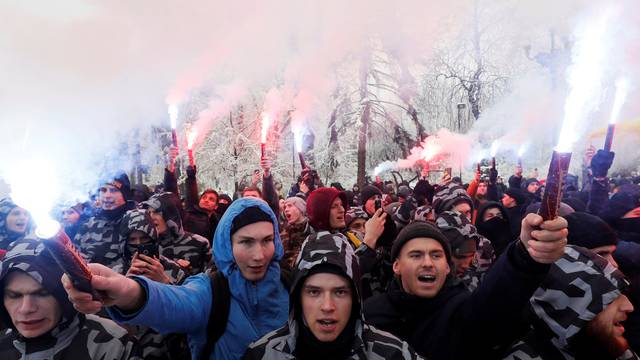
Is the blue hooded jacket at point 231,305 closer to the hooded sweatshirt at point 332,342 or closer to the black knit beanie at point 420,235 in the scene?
the hooded sweatshirt at point 332,342

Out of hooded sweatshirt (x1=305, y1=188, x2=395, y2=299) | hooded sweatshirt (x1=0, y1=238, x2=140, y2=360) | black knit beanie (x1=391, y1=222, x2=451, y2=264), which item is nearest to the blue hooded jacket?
hooded sweatshirt (x1=0, y1=238, x2=140, y2=360)

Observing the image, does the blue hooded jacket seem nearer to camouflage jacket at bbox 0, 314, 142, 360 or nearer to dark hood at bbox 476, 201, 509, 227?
camouflage jacket at bbox 0, 314, 142, 360

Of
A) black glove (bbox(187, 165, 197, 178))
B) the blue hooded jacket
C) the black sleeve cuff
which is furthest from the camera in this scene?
black glove (bbox(187, 165, 197, 178))

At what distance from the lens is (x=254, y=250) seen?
8.91ft

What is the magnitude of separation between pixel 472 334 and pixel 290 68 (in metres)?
15.1

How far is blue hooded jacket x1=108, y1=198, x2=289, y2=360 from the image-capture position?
2121 millimetres

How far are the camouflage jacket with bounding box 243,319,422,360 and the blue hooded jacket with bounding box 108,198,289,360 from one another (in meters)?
0.31

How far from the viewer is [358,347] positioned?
217cm

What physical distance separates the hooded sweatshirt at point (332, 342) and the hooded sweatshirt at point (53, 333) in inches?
32.0

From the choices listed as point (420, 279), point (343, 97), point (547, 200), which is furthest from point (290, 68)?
point (547, 200)

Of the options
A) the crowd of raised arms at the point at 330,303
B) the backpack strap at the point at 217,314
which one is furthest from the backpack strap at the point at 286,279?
the backpack strap at the point at 217,314

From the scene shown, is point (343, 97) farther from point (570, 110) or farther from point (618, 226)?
point (570, 110)

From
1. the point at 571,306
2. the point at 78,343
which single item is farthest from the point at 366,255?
the point at 78,343

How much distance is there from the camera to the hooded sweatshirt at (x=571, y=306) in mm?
2002
